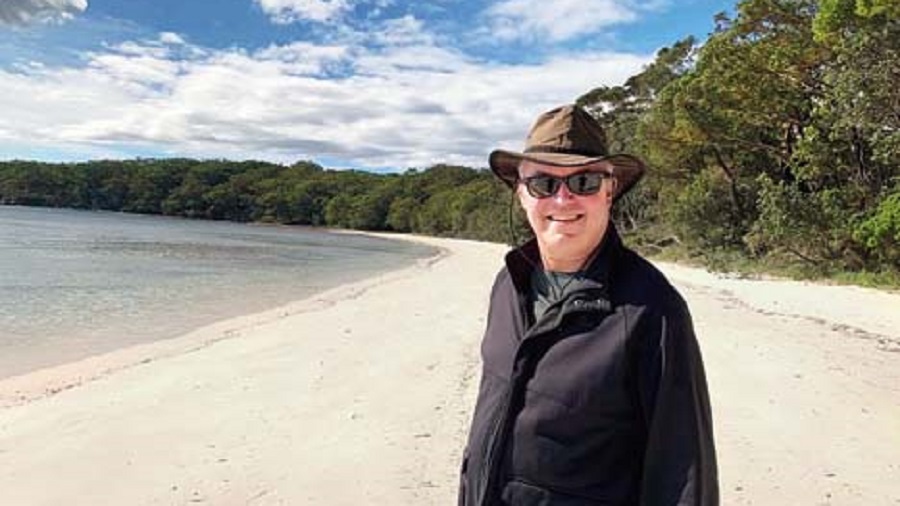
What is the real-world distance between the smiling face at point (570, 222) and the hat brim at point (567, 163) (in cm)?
2

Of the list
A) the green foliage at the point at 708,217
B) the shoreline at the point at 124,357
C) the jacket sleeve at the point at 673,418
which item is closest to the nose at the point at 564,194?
the jacket sleeve at the point at 673,418

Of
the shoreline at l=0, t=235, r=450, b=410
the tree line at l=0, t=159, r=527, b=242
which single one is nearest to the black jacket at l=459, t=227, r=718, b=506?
the shoreline at l=0, t=235, r=450, b=410

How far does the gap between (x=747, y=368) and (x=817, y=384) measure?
82 cm

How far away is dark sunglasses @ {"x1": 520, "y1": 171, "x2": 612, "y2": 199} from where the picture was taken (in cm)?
167

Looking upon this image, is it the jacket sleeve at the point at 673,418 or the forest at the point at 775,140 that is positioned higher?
the forest at the point at 775,140

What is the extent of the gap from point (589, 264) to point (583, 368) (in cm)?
26

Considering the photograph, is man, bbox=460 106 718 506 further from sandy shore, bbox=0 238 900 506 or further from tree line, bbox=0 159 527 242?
tree line, bbox=0 159 527 242

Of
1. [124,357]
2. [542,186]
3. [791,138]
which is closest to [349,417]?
[542,186]

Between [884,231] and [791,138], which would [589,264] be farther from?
[791,138]

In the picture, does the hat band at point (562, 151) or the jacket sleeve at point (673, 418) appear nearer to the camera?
the jacket sleeve at point (673, 418)

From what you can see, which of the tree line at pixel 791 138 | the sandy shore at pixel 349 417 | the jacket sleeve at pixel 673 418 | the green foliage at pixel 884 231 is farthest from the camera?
the green foliage at pixel 884 231

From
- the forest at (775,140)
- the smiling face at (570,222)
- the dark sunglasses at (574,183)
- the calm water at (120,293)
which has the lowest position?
the calm water at (120,293)

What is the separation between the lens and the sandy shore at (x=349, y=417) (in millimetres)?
4684

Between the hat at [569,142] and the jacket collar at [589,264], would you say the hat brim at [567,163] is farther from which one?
the jacket collar at [589,264]
